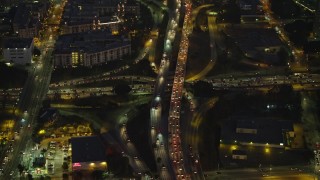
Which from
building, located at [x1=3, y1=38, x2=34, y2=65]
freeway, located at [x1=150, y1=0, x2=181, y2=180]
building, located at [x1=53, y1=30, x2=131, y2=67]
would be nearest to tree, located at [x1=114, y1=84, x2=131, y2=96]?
freeway, located at [x1=150, y1=0, x2=181, y2=180]

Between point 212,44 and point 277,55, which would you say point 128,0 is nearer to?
point 212,44

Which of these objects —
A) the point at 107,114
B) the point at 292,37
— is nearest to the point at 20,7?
the point at 107,114

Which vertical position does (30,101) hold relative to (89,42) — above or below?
below

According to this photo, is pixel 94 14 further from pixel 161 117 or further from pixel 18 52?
pixel 161 117

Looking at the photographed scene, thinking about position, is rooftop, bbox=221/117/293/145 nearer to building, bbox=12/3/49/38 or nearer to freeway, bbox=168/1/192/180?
freeway, bbox=168/1/192/180

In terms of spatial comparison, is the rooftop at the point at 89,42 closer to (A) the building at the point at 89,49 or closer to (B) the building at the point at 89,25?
(A) the building at the point at 89,49

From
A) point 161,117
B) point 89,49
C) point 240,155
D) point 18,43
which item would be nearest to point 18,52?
point 18,43
